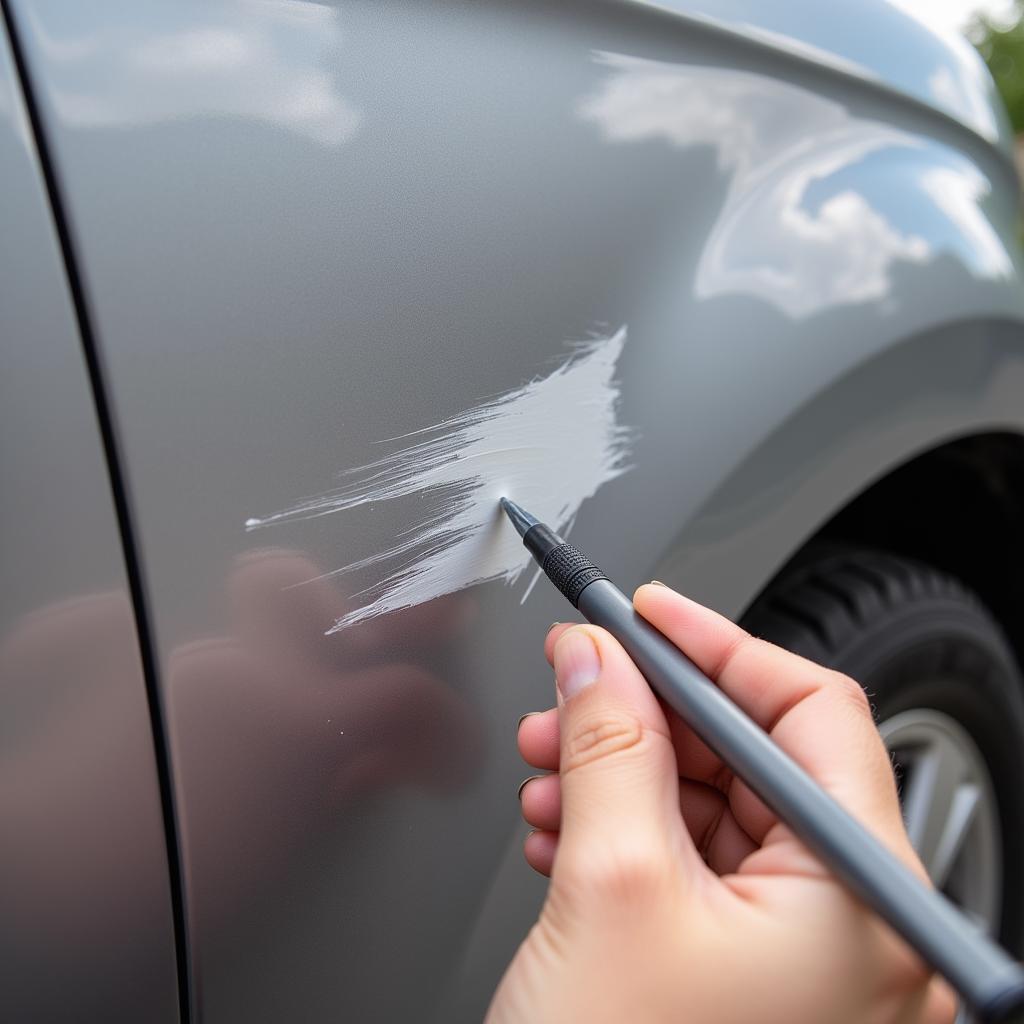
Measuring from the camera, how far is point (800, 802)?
49 cm

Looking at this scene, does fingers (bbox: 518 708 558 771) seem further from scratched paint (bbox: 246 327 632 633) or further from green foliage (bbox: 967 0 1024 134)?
green foliage (bbox: 967 0 1024 134)

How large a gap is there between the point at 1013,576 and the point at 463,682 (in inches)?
44.1

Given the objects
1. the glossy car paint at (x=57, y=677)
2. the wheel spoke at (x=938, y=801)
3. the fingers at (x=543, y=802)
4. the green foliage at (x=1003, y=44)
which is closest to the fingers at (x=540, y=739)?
the fingers at (x=543, y=802)

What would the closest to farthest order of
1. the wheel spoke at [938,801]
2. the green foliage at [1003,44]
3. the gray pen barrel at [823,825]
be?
the gray pen barrel at [823,825] → the wheel spoke at [938,801] → the green foliage at [1003,44]

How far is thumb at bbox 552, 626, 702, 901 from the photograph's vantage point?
52cm

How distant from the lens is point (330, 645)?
63cm

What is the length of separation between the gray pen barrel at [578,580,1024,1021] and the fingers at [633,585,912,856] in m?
0.04

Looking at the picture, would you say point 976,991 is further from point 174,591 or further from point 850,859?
point 174,591

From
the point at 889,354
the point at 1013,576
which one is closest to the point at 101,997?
the point at 889,354

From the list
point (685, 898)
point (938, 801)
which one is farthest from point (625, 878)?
point (938, 801)

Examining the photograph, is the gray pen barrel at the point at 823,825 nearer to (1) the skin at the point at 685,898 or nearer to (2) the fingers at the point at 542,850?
(1) the skin at the point at 685,898

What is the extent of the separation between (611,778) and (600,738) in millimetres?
28

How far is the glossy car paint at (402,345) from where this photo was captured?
0.56 metres

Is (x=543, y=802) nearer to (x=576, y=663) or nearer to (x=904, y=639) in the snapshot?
(x=576, y=663)
